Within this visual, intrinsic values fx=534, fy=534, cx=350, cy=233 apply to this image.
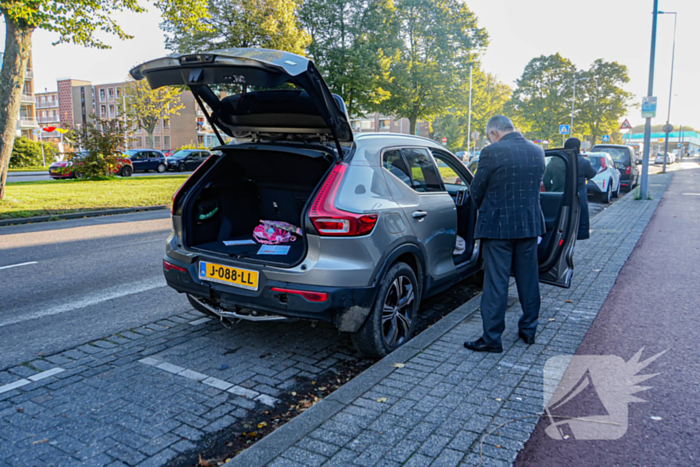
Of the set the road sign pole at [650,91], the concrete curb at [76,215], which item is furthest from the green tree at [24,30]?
the road sign pole at [650,91]

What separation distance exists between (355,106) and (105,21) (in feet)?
54.9

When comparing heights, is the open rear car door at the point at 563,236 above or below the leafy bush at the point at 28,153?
below

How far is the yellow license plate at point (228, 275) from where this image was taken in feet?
12.5

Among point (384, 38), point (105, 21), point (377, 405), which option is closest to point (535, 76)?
point (384, 38)

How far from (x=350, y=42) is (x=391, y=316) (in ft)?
89.2

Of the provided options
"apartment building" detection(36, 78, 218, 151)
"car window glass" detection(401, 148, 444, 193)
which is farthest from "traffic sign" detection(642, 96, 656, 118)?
"apartment building" detection(36, 78, 218, 151)

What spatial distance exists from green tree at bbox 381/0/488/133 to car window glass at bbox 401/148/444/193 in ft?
99.9

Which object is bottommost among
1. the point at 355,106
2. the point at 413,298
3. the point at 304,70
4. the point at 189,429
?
the point at 189,429

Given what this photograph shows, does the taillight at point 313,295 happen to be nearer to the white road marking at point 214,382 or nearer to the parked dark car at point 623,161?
the white road marking at point 214,382

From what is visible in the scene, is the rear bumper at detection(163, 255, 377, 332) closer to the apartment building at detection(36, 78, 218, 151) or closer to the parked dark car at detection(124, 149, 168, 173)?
the parked dark car at detection(124, 149, 168, 173)

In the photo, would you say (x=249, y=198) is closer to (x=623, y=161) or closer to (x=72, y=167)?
(x=623, y=161)

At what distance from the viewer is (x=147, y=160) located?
35656 millimetres

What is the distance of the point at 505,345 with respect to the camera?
14.2 ft

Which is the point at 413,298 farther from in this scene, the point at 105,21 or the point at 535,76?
the point at 535,76
